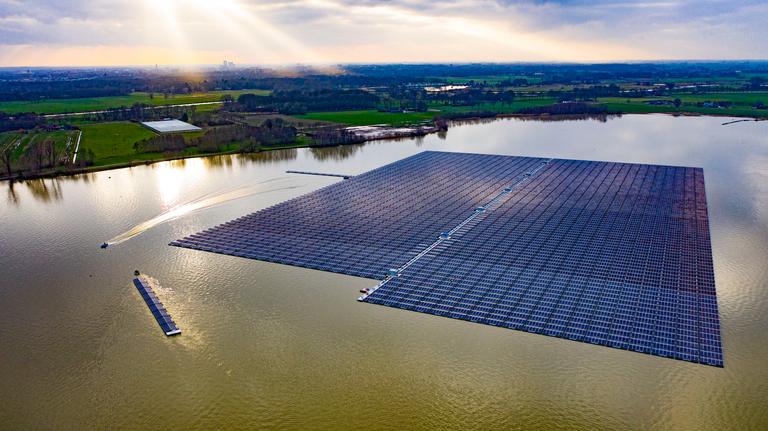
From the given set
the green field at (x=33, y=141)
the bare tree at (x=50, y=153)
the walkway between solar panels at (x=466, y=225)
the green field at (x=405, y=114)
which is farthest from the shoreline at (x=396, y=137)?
the walkway between solar panels at (x=466, y=225)

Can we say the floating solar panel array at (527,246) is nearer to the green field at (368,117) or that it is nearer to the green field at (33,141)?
the green field at (33,141)

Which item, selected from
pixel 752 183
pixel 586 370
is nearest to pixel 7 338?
pixel 586 370

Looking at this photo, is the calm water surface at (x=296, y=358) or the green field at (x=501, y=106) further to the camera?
the green field at (x=501, y=106)

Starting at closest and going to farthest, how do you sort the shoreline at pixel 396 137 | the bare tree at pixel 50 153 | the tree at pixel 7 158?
the tree at pixel 7 158
the shoreline at pixel 396 137
the bare tree at pixel 50 153

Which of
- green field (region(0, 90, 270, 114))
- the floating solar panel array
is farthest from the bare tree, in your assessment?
green field (region(0, 90, 270, 114))

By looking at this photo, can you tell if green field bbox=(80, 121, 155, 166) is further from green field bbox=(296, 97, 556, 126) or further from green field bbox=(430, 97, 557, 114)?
green field bbox=(430, 97, 557, 114)

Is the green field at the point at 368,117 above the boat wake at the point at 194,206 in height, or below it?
above
